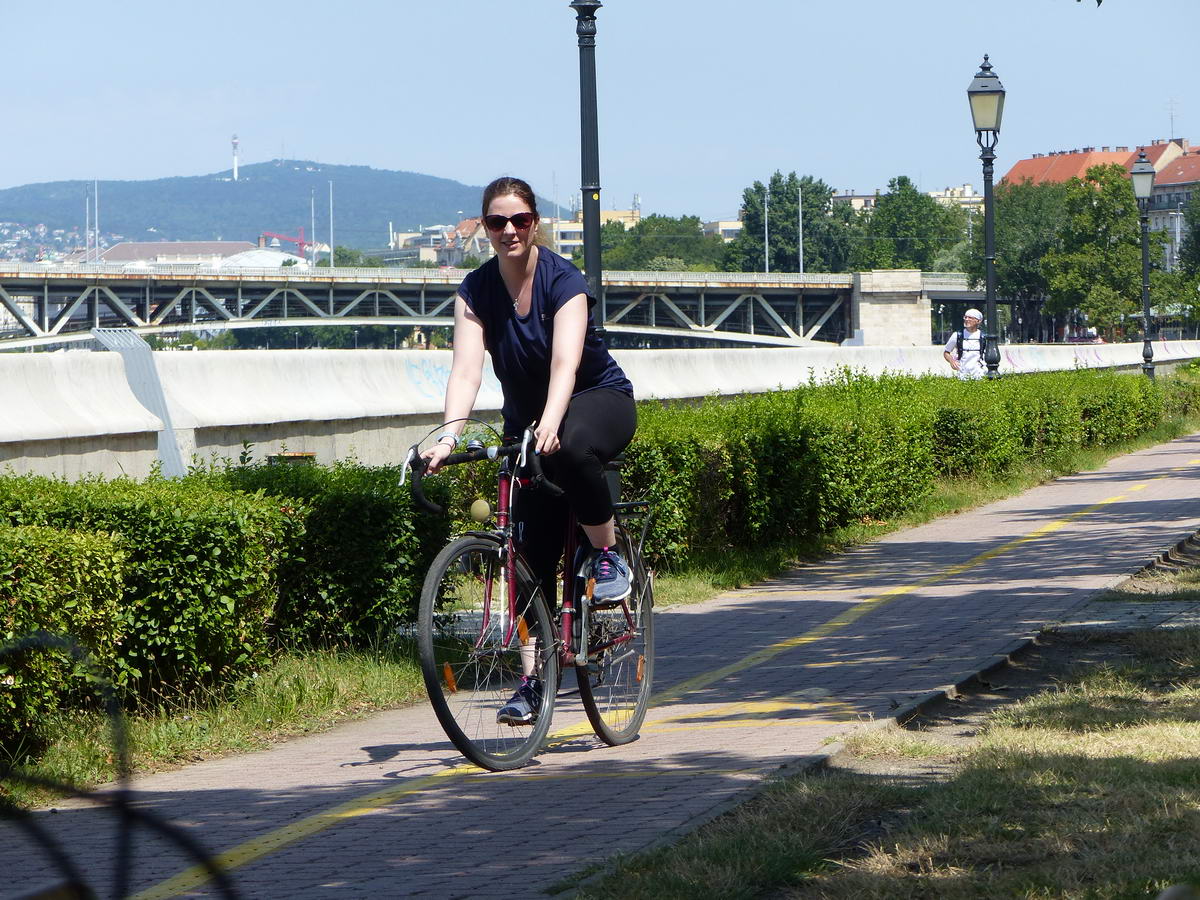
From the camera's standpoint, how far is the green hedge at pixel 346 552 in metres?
7.27

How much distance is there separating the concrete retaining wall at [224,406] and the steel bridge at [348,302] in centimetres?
5129

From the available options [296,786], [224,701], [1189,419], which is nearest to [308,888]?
[296,786]

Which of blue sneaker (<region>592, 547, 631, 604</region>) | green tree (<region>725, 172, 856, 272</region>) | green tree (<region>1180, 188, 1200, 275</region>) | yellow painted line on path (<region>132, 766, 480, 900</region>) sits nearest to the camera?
yellow painted line on path (<region>132, 766, 480, 900</region>)

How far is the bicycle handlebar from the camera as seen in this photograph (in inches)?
205

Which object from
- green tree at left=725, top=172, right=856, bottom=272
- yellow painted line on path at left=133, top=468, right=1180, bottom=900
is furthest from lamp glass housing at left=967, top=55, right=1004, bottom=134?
green tree at left=725, top=172, right=856, bottom=272

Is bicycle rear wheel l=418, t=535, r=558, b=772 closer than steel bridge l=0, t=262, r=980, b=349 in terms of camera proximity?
Yes

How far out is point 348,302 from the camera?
279 ft

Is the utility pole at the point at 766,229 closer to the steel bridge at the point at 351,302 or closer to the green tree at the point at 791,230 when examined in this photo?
the green tree at the point at 791,230

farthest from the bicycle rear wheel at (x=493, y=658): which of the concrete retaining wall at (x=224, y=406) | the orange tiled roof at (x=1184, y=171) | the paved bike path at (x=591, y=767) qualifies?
the orange tiled roof at (x=1184, y=171)

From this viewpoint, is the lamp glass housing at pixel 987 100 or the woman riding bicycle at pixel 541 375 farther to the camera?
the lamp glass housing at pixel 987 100

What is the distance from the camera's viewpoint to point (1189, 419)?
31.6 metres

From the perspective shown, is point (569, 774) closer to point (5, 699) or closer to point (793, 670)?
point (5, 699)

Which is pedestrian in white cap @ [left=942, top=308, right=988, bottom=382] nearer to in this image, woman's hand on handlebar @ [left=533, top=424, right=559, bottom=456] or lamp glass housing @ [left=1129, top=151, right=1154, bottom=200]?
lamp glass housing @ [left=1129, top=151, right=1154, bottom=200]

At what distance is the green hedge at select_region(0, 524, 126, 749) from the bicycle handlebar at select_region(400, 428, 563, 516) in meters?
→ 1.17
